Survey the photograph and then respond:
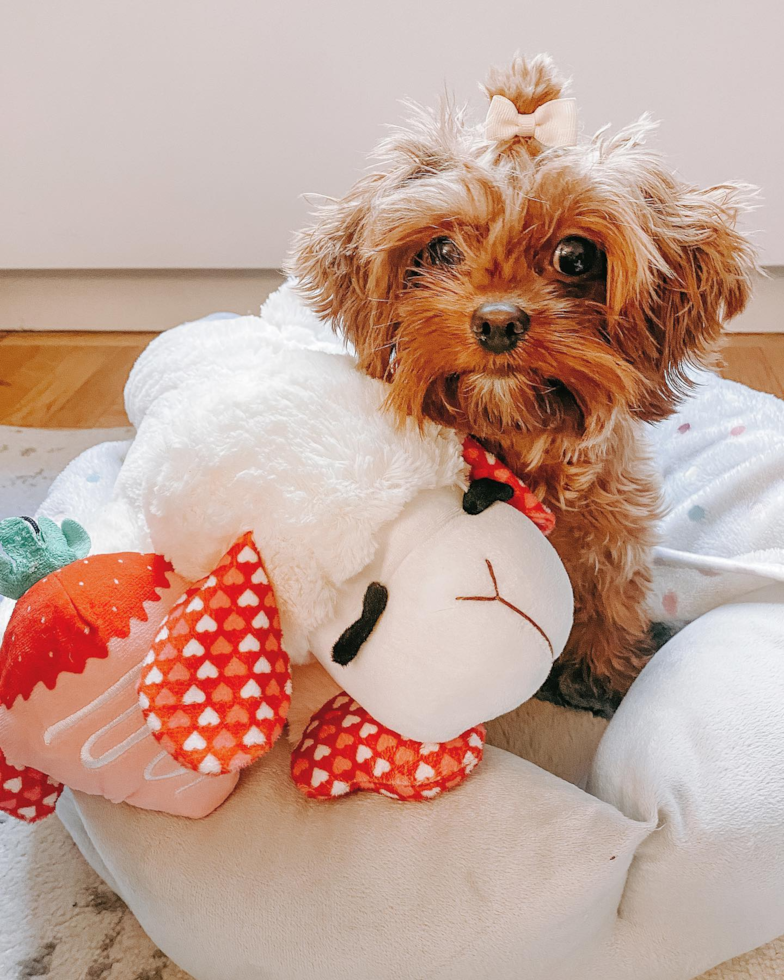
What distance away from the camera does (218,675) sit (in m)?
0.60

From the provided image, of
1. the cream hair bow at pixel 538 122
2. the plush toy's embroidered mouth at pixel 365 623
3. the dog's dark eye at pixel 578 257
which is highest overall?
the cream hair bow at pixel 538 122

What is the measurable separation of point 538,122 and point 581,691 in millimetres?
585

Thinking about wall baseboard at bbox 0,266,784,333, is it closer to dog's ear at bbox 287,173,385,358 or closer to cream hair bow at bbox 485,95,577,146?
dog's ear at bbox 287,173,385,358

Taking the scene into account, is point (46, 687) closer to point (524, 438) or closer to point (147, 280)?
point (524, 438)

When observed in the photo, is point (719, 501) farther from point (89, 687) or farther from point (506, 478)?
point (89, 687)

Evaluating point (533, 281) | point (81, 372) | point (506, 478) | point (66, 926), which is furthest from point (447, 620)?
point (81, 372)

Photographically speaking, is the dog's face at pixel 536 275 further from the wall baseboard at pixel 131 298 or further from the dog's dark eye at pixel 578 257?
the wall baseboard at pixel 131 298

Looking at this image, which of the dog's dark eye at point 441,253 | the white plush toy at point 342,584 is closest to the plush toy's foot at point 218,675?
the white plush toy at point 342,584

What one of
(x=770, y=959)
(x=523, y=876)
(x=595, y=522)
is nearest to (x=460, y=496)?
(x=595, y=522)

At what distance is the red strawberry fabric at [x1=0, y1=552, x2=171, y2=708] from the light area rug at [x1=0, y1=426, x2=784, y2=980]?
28 cm

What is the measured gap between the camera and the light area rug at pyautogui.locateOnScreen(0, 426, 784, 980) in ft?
2.44

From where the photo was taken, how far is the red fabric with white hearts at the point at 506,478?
2.24 ft

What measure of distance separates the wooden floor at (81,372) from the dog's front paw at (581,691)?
973 millimetres

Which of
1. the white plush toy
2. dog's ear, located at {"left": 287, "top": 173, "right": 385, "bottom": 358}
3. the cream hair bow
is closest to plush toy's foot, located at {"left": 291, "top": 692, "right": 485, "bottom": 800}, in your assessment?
the white plush toy
